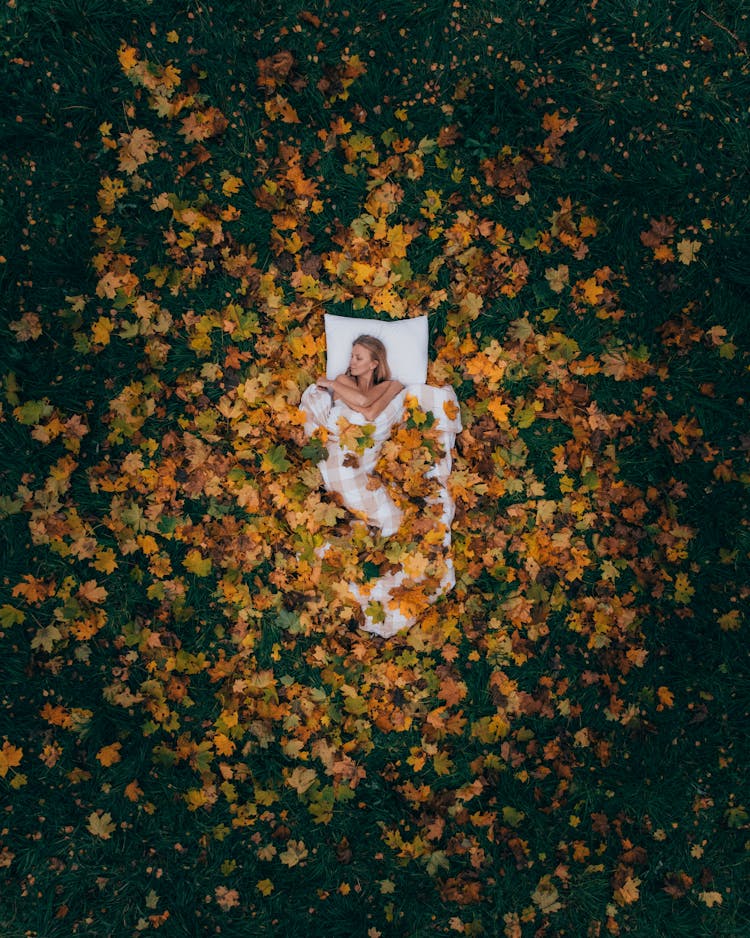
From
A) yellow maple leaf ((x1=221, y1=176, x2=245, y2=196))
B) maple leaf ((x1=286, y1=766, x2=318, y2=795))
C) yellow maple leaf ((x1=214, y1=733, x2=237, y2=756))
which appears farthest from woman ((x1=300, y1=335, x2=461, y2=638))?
yellow maple leaf ((x1=221, y1=176, x2=245, y2=196))

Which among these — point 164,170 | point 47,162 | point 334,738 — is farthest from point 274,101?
point 334,738

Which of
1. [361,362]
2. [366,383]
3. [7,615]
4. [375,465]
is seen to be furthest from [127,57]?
[7,615]

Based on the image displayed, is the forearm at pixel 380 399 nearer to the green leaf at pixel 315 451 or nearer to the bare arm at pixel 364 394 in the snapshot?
the bare arm at pixel 364 394

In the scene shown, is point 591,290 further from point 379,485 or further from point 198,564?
point 198,564

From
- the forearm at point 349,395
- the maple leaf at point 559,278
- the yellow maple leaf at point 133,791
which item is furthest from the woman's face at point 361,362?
the yellow maple leaf at point 133,791

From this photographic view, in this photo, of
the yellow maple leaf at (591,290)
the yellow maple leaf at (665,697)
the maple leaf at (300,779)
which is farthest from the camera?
the yellow maple leaf at (591,290)
